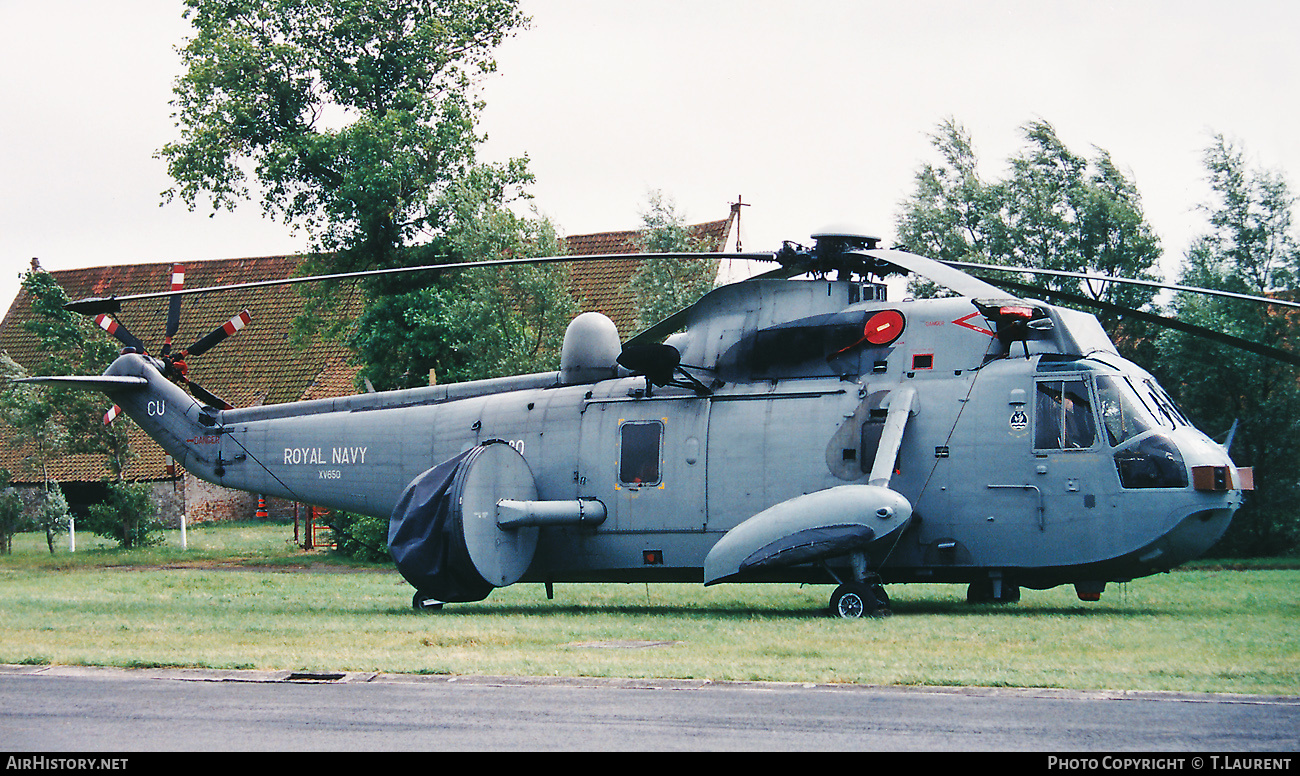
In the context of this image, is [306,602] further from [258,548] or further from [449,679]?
[258,548]

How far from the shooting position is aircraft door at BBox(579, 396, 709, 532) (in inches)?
659

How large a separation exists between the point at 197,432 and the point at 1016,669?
1386cm

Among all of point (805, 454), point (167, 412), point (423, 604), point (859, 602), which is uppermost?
point (167, 412)

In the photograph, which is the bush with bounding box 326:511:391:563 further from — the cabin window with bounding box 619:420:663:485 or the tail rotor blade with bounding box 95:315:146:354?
the cabin window with bounding box 619:420:663:485

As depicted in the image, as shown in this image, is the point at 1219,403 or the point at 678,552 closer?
the point at 678,552

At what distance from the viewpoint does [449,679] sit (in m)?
10.4

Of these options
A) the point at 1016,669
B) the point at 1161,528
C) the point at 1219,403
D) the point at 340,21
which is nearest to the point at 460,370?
the point at 340,21

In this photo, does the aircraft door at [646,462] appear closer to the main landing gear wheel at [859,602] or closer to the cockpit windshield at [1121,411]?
the main landing gear wheel at [859,602]

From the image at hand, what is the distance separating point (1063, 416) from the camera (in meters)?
15.0

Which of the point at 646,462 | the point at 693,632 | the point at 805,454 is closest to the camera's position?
the point at 693,632

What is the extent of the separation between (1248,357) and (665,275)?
12.8 meters

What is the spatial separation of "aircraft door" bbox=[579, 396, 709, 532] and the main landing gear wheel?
2.30 metres

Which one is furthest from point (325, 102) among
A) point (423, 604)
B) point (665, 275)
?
point (423, 604)

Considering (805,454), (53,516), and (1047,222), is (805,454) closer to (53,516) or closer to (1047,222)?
(1047,222)
